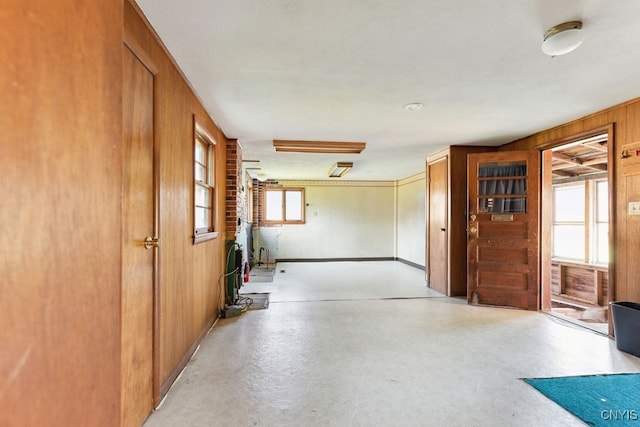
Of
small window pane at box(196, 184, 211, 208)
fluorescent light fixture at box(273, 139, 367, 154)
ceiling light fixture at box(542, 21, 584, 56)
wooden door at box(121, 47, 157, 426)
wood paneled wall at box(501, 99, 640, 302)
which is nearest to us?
wooden door at box(121, 47, 157, 426)

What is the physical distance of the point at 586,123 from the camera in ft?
11.5

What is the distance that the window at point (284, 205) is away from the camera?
881 cm

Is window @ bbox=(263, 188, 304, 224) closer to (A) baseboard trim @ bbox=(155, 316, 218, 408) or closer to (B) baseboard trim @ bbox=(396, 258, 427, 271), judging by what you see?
(B) baseboard trim @ bbox=(396, 258, 427, 271)

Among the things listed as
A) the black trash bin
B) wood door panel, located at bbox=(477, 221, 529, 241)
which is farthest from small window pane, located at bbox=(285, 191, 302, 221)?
the black trash bin

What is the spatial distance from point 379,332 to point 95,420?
290 centimetres

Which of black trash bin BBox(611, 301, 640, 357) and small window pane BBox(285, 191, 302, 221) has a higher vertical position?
small window pane BBox(285, 191, 302, 221)

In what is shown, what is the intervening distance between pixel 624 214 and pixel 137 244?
4.26 meters

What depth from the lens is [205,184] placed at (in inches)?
131

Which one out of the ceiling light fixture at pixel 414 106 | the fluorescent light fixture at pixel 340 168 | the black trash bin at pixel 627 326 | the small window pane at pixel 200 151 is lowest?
the black trash bin at pixel 627 326

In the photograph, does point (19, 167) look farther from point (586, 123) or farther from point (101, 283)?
point (586, 123)

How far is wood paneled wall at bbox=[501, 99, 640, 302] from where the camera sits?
3.01 metres

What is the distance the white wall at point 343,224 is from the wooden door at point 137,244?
677 cm

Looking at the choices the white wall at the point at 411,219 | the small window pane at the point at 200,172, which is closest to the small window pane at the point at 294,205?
the white wall at the point at 411,219

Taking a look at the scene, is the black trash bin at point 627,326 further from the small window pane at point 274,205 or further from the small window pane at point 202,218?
the small window pane at point 274,205
